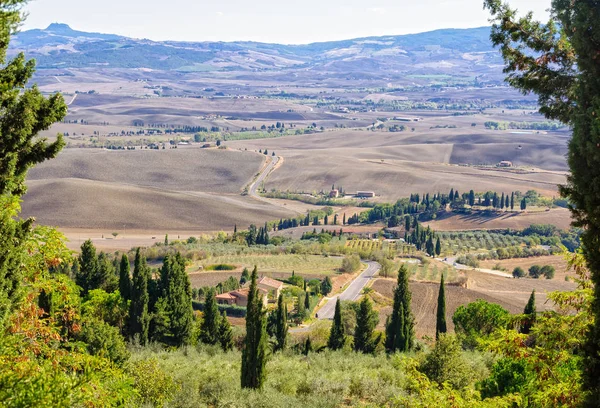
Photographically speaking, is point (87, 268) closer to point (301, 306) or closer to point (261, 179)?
point (301, 306)

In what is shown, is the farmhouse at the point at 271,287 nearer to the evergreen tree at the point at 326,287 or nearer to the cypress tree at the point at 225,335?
the evergreen tree at the point at 326,287

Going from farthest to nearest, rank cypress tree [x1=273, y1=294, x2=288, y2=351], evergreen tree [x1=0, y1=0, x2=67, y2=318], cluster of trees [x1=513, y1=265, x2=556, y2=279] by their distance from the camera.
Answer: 1. cluster of trees [x1=513, y1=265, x2=556, y2=279]
2. cypress tree [x1=273, y1=294, x2=288, y2=351]
3. evergreen tree [x1=0, y1=0, x2=67, y2=318]

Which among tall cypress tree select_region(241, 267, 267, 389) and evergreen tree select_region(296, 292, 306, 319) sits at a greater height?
tall cypress tree select_region(241, 267, 267, 389)

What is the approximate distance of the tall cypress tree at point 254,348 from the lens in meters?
24.3


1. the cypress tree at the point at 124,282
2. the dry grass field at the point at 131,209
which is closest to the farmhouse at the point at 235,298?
the cypress tree at the point at 124,282

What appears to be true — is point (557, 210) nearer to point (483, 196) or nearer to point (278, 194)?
point (483, 196)

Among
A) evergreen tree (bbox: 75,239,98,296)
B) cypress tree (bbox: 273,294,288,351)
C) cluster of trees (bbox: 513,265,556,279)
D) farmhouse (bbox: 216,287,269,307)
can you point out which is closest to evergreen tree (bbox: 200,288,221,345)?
cypress tree (bbox: 273,294,288,351)

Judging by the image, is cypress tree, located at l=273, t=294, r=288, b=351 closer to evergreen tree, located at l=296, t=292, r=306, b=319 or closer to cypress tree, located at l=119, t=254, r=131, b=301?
cypress tree, located at l=119, t=254, r=131, b=301

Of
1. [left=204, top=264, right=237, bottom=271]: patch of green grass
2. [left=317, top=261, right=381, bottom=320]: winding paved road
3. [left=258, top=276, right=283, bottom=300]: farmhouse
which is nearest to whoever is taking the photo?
[left=317, top=261, right=381, bottom=320]: winding paved road

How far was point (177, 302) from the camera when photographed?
39344 millimetres

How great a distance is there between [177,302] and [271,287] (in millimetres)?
23907

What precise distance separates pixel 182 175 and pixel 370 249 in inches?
3473

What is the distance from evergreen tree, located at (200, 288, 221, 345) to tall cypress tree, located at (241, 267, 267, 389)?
13.4 metres

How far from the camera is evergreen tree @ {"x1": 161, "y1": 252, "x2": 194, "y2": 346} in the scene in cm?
3847
